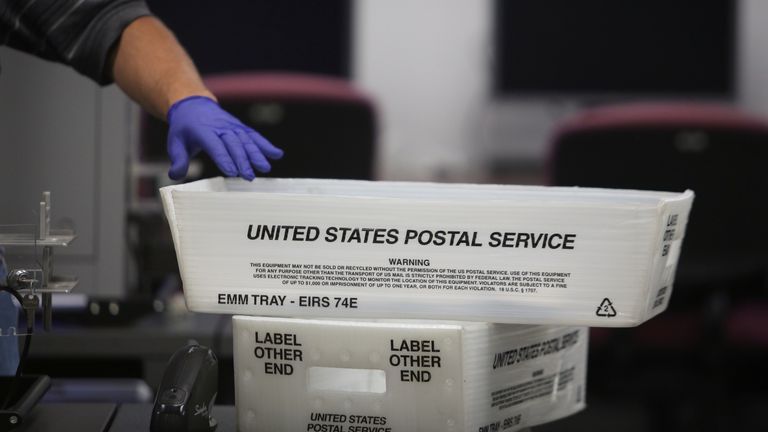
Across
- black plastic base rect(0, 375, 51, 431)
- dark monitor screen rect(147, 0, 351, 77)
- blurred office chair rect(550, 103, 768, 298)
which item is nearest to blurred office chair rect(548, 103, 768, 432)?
blurred office chair rect(550, 103, 768, 298)

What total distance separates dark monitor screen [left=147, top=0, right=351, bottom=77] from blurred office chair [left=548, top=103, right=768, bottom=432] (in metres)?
1.88

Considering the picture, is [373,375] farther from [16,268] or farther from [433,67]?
[433,67]

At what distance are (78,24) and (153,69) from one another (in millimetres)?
152

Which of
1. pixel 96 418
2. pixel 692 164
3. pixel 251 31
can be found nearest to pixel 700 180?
pixel 692 164

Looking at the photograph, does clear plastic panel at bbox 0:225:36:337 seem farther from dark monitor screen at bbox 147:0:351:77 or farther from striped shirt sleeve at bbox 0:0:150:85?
dark monitor screen at bbox 147:0:351:77

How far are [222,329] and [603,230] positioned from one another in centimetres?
86

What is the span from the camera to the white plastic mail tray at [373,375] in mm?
913

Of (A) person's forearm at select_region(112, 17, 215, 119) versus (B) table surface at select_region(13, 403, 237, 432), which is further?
(A) person's forearm at select_region(112, 17, 215, 119)

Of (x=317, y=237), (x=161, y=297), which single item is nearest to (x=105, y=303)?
(x=161, y=297)

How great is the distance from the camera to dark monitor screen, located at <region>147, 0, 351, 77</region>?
4.12 metres

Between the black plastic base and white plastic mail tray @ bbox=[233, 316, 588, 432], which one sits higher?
white plastic mail tray @ bbox=[233, 316, 588, 432]

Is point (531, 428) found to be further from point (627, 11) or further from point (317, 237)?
point (627, 11)

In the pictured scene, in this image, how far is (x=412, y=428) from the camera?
0.93 m

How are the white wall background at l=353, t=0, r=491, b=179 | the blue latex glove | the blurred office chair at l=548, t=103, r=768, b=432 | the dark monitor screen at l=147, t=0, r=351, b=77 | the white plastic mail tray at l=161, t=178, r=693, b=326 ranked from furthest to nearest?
the white wall background at l=353, t=0, r=491, b=179 < the dark monitor screen at l=147, t=0, r=351, b=77 < the blurred office chair at l=548, t=103, r=768, b=432 < the blue latex glove < the white plastic mail tray at l=161, t=178, r=693, b=326
